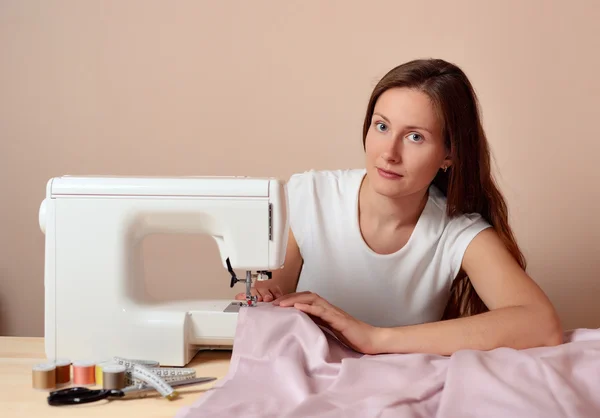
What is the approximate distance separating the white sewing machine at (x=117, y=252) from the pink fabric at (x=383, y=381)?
16cm

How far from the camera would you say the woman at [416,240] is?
1.64 meters

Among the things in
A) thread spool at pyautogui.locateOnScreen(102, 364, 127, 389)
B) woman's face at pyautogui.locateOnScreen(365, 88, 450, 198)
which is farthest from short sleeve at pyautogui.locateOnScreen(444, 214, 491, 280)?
thread spool at pyautogui.locateOnScreen(102, 364, 127, 389)

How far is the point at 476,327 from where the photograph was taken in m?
1.63

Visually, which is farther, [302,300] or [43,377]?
[302,300]

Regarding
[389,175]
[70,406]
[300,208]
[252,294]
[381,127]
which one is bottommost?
[70,406]

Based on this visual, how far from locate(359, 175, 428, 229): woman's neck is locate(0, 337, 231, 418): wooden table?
67 cm

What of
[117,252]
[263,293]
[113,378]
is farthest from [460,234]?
[113,378]

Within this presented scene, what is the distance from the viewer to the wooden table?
1.28 metres

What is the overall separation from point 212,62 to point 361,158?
29.8 inches

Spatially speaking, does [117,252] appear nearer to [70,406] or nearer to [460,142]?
[70,406]

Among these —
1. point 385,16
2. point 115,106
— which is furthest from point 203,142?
point 385,16

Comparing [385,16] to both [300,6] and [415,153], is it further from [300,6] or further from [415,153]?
[415,153]

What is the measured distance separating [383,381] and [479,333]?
36 centimetres

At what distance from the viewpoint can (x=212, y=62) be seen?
320 centimetres
